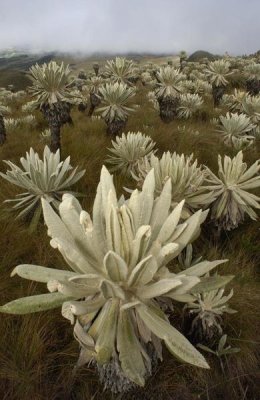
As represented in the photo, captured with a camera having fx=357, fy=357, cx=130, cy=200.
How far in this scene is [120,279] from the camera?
4.90 ft

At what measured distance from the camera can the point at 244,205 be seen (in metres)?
3.12

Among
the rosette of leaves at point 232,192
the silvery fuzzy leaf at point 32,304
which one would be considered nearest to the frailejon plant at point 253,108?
the rosette of leaves at point 232,192

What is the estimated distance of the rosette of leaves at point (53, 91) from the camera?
15.9 ft

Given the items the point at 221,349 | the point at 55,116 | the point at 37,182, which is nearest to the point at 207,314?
the point at 221,349

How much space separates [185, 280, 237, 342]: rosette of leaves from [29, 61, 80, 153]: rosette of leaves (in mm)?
3552

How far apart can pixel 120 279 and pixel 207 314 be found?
3.14ft

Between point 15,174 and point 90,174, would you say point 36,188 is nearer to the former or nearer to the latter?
point 15,174

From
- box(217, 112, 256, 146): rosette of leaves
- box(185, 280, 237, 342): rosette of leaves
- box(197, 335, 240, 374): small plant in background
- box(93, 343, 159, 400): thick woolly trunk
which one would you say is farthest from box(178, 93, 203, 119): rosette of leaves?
box(93, 343, 159, 400): thick woolly trunk

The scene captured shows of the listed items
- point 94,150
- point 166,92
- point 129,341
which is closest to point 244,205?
point 129,341

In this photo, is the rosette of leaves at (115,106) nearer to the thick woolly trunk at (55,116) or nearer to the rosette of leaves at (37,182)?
the thick woolly trunk at (55,116)

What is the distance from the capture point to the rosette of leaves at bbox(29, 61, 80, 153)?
486 centimetres

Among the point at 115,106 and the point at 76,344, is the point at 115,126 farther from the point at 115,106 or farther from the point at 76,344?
the point at 76,344

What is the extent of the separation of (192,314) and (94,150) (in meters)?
3.32

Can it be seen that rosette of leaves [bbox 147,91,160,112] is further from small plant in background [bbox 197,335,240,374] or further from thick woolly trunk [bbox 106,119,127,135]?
small plant in background [bbox 197,335,240,374]
